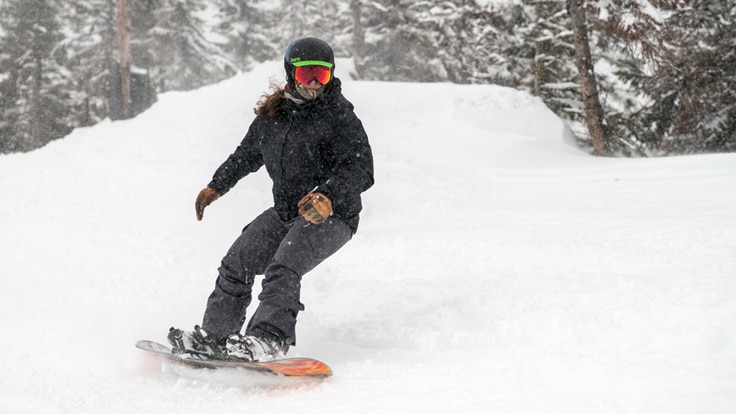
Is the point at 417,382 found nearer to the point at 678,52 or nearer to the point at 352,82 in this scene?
→ the point at 352,82

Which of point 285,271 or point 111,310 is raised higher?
point 285,271

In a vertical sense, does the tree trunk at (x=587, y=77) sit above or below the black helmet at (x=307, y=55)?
below

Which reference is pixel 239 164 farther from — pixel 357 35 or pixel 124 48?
pixel 357 35

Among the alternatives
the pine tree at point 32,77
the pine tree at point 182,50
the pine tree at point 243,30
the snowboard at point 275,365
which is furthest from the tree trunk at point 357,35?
the snowboard at point 275,365

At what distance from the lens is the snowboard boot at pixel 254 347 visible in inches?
140

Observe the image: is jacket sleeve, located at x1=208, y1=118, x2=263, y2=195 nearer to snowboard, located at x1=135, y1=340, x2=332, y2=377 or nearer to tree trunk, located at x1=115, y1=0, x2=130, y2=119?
snowboard, located at x1=135, y1=340, x2=332, y2=377

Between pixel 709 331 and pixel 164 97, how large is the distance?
13.2 m

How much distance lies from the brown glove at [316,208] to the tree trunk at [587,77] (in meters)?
10.9

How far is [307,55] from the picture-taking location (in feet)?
12.6

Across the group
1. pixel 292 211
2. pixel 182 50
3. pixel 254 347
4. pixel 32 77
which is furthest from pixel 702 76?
pixel 32 77

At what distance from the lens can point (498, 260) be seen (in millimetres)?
5652

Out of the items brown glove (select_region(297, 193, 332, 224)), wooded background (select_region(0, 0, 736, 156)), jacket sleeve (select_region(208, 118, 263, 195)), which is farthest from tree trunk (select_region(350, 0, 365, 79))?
brown glove (select_region(297, 193, 332, 224))

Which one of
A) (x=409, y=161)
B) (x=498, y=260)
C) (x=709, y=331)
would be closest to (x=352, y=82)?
(x=409, y=161)

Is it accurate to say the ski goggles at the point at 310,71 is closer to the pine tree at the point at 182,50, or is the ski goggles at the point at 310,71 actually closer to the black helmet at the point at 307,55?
the black helmet at the point at 307,55
